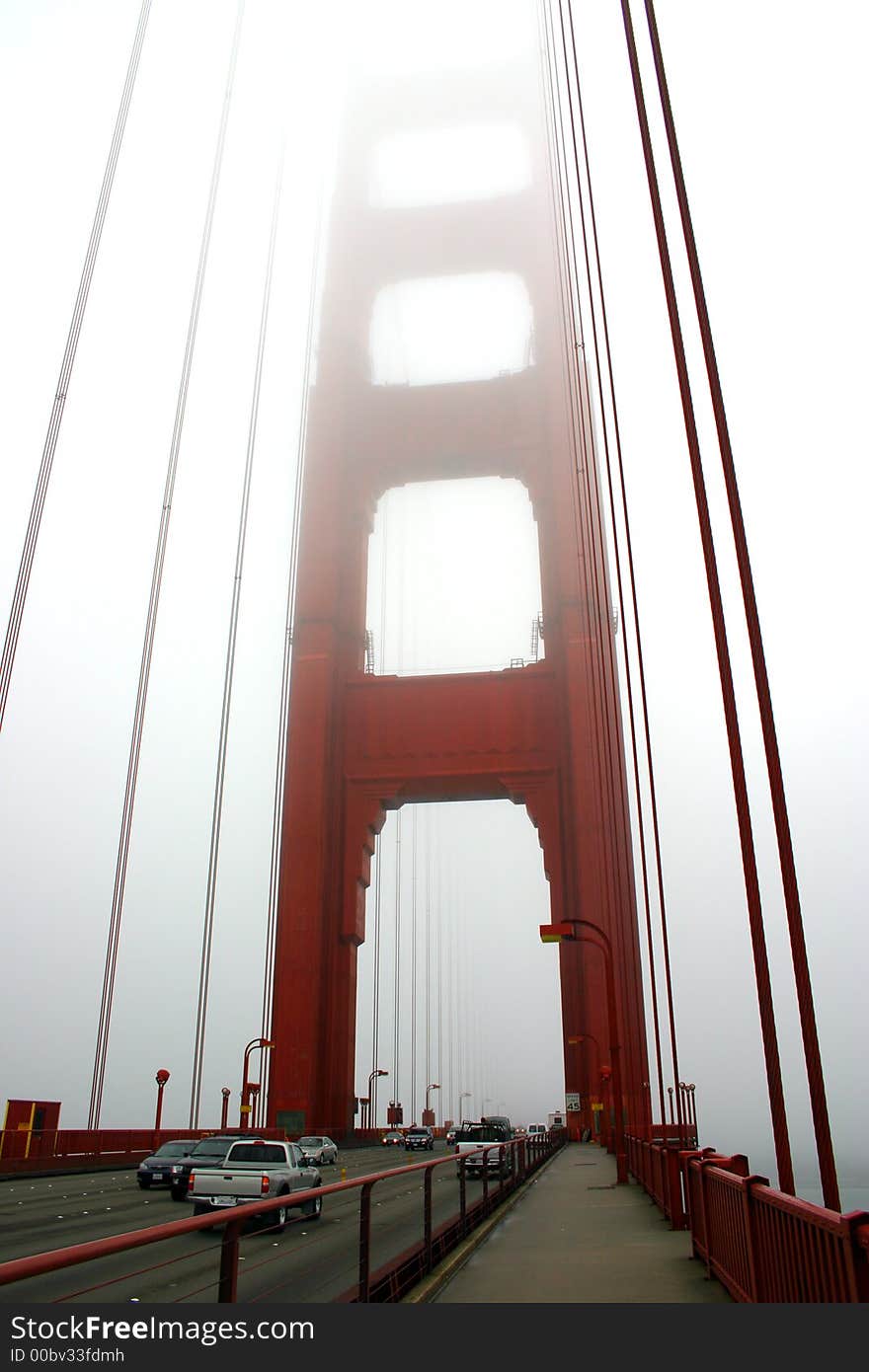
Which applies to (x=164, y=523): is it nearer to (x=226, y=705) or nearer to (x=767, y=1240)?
(x=226, y=705)

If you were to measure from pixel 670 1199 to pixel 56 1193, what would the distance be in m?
8.70

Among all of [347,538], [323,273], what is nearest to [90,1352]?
[347,538]

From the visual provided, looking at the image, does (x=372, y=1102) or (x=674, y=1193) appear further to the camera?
(x=372, y=1102)

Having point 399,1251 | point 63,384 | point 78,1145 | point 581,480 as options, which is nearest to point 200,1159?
point 399,1251

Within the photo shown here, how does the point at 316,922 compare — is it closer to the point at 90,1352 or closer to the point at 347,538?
the point at 347,538

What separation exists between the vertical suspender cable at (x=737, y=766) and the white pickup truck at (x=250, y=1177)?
438cm

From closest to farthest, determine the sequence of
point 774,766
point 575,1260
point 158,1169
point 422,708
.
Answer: point 774,766, point 575,1260, point 158,1169, point 422,708

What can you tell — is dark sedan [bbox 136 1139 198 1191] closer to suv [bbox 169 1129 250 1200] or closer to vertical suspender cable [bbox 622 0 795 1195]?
suv [bbox 169 1129 250 1200]

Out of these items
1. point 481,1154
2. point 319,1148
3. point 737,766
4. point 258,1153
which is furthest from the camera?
point 319,1148

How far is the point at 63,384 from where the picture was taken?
18578mm

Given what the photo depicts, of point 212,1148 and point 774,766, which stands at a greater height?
point 774,766

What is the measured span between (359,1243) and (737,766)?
9.00 ft

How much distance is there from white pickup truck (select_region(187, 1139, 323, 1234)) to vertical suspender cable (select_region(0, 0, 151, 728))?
28.2 feet

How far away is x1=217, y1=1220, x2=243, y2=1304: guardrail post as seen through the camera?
10.1 feet
